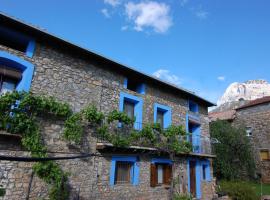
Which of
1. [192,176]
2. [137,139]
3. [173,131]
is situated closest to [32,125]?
[137,139]

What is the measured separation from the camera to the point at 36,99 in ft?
22.8

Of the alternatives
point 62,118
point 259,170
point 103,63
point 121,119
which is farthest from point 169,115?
point 259,170

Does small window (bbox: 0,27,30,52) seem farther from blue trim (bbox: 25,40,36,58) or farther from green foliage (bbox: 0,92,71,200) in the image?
green foliage (bbox: 0,92,71,200)

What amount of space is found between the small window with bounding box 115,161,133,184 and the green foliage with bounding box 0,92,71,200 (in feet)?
7.91

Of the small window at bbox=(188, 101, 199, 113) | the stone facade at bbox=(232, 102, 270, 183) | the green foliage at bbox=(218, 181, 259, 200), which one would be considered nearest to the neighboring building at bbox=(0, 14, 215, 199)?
the green foliage at bbox=(218, 181, 259, 200)

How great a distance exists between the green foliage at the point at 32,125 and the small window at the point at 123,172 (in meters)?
2.41

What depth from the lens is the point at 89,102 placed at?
895 cm

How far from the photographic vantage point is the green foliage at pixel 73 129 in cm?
768

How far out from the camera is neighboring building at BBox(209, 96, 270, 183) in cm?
2089

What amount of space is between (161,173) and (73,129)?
17.8ft

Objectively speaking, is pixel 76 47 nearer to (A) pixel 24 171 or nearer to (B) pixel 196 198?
(A) pixel 24 171

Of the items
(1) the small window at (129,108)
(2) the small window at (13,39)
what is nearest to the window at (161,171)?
(1) the small window at (129,108)

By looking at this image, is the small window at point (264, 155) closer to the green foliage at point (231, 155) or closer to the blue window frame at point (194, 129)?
the green foliage at point (231, 155)

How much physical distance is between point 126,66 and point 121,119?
252cm
